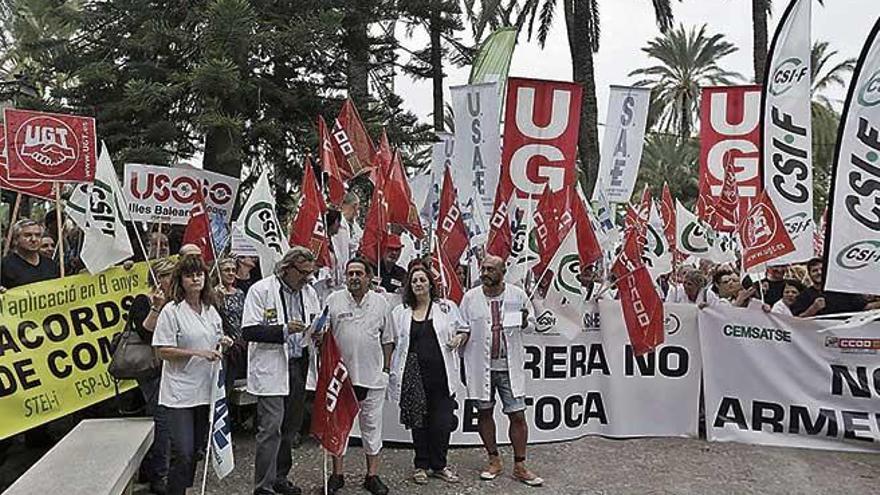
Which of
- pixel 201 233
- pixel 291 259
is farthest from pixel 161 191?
pixel 291 259

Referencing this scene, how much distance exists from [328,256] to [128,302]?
1.69 m

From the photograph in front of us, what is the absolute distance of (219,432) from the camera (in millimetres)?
5605

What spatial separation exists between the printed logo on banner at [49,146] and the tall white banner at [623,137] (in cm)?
639

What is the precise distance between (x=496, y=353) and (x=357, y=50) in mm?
9246

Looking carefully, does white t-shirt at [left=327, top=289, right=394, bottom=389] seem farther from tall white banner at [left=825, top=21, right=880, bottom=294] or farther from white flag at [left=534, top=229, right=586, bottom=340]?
tall white banner at [left=825, top=21, right=880, bottom=294]

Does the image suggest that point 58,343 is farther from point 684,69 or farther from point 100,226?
A: point 684,69

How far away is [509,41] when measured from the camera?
Result: 504 inches

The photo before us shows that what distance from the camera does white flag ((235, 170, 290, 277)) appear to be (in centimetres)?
746

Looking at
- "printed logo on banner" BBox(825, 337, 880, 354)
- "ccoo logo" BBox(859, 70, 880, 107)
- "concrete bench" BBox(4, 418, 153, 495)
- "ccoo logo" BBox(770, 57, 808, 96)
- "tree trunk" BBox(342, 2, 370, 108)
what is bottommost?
"concrete bench" BBox(4, 418, 153, 495)

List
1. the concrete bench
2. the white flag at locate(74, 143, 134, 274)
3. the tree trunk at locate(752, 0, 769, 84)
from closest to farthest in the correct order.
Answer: the concrete bench
the white flag at locate(74, 143, 134, 274)
the tree trunk at locate(752, 0, 769, 84)

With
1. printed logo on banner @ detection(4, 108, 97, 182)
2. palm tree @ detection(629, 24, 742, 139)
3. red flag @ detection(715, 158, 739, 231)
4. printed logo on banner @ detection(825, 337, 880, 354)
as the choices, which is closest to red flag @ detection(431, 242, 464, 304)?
printed logo on banner @ detection(4, 108, 97, 182)

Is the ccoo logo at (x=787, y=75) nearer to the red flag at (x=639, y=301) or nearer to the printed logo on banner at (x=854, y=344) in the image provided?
the red flag at (x=639, y=301)

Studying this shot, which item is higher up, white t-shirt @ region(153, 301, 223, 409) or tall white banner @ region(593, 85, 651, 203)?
tall white banner @ region(593, 85, 651, 203)

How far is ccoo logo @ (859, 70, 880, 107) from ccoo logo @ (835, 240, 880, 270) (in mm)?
1174
